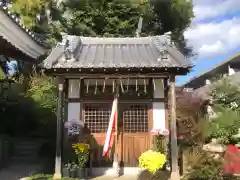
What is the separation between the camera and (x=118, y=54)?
12.8 meters

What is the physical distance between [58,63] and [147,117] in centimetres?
422

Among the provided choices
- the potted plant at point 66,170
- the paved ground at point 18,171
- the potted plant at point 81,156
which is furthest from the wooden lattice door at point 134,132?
the paved ground at point 18,171

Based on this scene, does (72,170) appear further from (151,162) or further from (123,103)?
(123,103)

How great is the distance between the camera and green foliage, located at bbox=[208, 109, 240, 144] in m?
13.7

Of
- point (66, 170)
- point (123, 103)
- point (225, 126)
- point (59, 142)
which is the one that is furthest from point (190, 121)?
point (59, 142)

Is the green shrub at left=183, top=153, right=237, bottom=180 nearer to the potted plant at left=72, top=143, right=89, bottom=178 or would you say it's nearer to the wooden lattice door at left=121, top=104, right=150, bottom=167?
the wooden lattice door at left=121, top=104, right=150, bottom=167

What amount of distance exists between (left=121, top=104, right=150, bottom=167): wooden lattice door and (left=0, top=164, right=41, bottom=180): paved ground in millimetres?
3549

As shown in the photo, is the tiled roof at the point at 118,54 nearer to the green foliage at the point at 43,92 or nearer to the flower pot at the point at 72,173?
the flower pot at the point at 72,173

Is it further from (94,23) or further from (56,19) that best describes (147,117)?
(56,19)

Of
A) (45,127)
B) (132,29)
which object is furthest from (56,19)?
(45,127)

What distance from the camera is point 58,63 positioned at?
11047 mm

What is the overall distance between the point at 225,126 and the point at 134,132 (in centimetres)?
439

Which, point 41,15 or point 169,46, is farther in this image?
point 41,15

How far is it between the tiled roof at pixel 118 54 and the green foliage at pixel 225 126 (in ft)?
13.7
